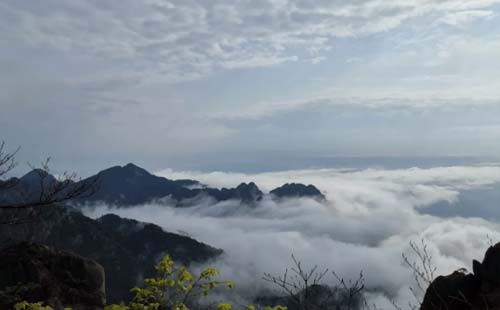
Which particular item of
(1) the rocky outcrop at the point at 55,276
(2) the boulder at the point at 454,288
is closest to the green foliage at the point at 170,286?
(2) the boulder at the point at 454,288

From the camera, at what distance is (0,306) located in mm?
22188

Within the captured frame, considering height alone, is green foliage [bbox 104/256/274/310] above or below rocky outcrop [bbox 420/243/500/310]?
above

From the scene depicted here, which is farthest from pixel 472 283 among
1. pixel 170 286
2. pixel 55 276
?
pixel 55 276

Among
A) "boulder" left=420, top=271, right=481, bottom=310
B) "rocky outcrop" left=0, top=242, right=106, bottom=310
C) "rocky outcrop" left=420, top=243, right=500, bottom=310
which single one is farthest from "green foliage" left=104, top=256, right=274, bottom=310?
"rocky outcrop" left=0, top=242, right=106, bottom=310

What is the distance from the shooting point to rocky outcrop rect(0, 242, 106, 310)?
2916cm

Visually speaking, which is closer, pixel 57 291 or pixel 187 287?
pixel 187 287

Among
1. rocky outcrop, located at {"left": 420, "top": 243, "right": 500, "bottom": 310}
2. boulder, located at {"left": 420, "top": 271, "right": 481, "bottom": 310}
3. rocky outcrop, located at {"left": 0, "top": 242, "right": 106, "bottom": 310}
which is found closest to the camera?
rocky outcrop, located at {"left": 420, "top": 243, "right": 500, "bottom": 310}

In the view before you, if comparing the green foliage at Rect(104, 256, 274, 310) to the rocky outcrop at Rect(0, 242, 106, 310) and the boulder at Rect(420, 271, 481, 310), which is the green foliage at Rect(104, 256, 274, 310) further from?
the rocky outcrop at Rect(0, 242, 106, 310)

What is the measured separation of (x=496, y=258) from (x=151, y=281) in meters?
22.8

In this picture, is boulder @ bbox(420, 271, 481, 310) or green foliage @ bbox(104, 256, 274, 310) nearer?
green foliage @ bbox(104, 256, 274, 310)

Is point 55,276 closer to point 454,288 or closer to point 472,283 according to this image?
point 454,288

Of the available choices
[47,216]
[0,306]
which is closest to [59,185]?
[47,216]

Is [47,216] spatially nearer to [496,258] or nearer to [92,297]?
[92,297]

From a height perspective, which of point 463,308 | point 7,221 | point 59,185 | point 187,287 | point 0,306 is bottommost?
point 463,308
